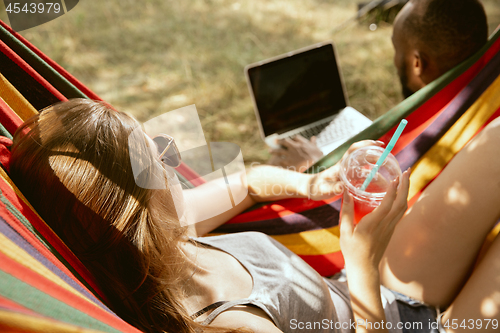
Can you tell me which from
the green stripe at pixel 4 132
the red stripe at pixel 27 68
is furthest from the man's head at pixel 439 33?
the green stripe at pixel 4 132

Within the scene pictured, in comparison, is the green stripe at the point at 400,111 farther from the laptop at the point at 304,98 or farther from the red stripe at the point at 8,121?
the red stripe at the point at 8,121

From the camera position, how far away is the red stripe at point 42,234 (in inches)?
20.4

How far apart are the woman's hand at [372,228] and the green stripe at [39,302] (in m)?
0.59

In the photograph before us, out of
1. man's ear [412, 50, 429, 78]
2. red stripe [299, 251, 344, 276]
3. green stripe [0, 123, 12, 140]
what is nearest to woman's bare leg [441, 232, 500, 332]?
red stripe [299, 251, 344, 276]

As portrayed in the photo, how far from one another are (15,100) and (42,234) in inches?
20.8

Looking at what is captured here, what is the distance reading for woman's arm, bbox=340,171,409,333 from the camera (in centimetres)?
79

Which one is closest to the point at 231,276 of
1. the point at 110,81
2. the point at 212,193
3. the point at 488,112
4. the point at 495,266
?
the point at 212,193

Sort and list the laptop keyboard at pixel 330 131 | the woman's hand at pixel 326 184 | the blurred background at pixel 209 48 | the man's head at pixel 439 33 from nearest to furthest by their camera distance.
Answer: the woman's hand at pixel 326 184 → the man's head at pixel 439 33 → the laptop keyboard at pixel 330 131 → the blurred background at pixel 209 48

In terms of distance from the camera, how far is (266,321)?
0.73m

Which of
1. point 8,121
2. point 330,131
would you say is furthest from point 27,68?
point 330,131

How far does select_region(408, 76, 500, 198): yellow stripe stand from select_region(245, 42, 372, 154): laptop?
1.53 ft

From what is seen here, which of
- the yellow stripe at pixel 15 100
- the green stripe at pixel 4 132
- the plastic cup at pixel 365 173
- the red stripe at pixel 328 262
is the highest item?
the yellow stripe at pixel 15 100

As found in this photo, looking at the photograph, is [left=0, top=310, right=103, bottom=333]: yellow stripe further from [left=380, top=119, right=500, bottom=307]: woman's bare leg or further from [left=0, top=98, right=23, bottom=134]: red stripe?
[left=380, top=119, right=500, bottom=307]: woman's bare leg

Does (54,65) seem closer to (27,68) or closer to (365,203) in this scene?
(27,68)
